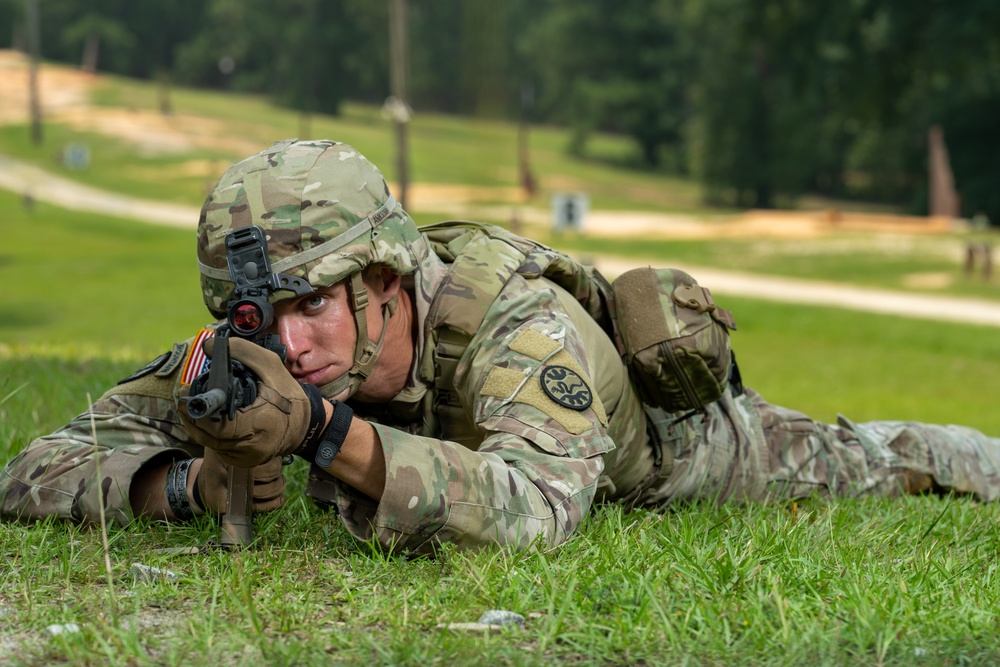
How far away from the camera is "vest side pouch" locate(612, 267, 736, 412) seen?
3.65m

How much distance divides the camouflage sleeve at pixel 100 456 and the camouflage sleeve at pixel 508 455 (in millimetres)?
826

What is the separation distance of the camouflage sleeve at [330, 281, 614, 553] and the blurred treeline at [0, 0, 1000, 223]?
26.0 m

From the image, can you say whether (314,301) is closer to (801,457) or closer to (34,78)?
(801,457)

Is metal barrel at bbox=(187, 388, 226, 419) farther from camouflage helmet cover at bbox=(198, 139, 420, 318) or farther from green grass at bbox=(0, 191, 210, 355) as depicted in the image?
green grass at bbox=(0, 191, 210, 355)

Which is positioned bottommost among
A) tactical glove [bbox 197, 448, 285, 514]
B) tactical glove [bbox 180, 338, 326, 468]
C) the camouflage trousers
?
the camouflage trousers

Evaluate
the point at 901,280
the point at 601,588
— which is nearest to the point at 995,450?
the point at 601,588

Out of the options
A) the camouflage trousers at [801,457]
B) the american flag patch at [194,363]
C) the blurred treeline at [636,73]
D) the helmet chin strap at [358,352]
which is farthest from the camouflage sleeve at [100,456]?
the blurred treeline at [636,73]

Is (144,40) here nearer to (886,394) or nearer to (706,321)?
(886,394)

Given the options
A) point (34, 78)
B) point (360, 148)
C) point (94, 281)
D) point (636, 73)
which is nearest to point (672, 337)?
point (94, 281)

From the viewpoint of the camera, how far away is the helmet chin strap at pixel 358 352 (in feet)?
10.7

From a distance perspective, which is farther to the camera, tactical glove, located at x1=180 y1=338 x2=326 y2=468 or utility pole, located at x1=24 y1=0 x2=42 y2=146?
utility pole, located at x1=24 y1=0 x2=42 y2=146

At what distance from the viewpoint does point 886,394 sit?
13125mm

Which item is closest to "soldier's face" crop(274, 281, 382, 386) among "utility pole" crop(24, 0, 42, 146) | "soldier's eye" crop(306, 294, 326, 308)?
"soldier's eye" crop(306, 294, 326, 308)

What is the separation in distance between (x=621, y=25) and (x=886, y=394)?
54.9 meters
